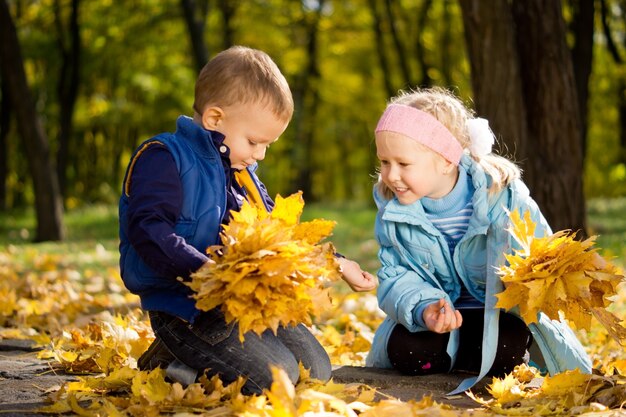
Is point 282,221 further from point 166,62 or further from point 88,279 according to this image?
point 166,62

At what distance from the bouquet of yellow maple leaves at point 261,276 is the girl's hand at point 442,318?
2.52 feet

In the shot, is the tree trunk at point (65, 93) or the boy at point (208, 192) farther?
the tree trunk at point (65, 93)

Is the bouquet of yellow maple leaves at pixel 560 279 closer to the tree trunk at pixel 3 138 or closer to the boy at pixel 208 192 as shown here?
the boy at pixel 208 192

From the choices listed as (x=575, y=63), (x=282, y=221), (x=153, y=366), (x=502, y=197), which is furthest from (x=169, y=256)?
(x=575, y=63)

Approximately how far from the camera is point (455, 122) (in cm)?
381

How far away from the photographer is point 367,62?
26312 mm

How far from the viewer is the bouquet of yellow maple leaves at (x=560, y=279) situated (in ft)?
10.4

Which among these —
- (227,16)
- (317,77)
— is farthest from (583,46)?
(317,77)

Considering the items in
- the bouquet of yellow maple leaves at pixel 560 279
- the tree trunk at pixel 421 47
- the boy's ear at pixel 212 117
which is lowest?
the bouquet of yellow maple leaves at pixel 560 279

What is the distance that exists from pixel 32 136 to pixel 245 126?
8697 millimetres

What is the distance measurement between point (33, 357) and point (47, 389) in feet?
3.19

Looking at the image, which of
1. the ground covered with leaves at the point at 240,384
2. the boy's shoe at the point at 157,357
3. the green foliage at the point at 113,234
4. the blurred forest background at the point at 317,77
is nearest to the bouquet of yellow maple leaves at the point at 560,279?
the ground covered with leaves at the point at 240,384

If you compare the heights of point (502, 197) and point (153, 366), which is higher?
point (502, 197)

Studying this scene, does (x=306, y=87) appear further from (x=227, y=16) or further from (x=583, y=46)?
(x=583, y=46)
